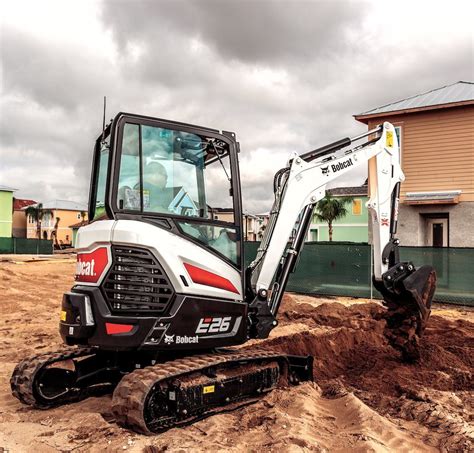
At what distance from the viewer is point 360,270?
47.5 feet

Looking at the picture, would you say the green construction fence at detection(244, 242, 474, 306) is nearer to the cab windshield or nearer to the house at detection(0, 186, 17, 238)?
the cab windshield

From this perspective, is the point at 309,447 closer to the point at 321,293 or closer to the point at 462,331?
the point at 462,331

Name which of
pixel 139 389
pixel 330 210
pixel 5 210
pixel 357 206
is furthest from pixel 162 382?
pixel 5 210

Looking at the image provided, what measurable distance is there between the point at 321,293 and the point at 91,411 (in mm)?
10890

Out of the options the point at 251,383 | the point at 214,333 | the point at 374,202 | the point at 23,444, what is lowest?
the point at 23,444

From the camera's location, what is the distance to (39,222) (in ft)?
228

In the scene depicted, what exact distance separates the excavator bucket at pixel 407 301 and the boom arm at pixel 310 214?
2 centimetres

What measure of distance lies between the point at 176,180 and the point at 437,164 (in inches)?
546

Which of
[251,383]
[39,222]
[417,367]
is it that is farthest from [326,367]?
[39,222]

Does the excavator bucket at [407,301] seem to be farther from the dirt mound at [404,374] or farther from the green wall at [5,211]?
the green wall at [5,211]

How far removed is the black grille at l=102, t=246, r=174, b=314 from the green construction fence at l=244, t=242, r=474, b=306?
769cm

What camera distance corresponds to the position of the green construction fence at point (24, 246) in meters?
44.3

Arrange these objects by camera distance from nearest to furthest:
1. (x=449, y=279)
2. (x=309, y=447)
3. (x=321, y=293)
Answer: (x=309, y=447) → (x=449, y=279) → (x=321, y=293)

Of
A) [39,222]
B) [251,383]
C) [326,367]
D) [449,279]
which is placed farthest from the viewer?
[39,222]
